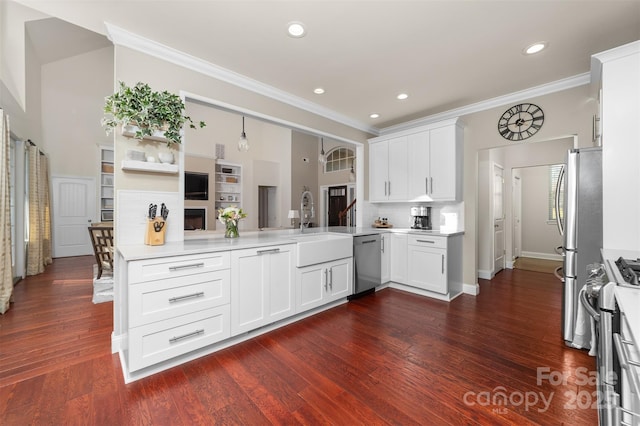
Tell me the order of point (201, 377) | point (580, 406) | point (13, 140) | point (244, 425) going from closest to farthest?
point (244, 425), point (580, 406), point (201, 377), point (13, 140)

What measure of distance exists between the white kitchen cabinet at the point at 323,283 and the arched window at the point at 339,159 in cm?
561

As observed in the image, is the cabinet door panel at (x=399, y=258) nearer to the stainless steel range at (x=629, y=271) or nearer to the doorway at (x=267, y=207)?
the stainless steel range at (x=629, y=271)

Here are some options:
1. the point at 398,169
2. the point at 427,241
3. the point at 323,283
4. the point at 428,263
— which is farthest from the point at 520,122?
the point at 323,283

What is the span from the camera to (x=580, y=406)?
1.62 meters

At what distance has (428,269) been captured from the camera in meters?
3.62

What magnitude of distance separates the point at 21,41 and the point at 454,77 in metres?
6.67

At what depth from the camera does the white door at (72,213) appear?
6391mm

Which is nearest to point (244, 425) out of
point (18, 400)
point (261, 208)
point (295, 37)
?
point (18, 400)

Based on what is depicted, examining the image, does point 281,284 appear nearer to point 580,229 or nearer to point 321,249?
point 321,249

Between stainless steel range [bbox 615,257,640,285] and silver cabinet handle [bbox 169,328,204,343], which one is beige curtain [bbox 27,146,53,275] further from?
→ stainless steel range [bbox 615,257,640,285]

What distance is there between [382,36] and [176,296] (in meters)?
2.69

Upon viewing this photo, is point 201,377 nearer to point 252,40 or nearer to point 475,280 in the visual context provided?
point 252,40

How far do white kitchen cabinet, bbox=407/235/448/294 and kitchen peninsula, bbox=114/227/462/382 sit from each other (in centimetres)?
104

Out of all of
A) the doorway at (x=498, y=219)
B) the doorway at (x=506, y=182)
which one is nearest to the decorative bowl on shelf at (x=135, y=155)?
the doorway at (x=506, y=182)
